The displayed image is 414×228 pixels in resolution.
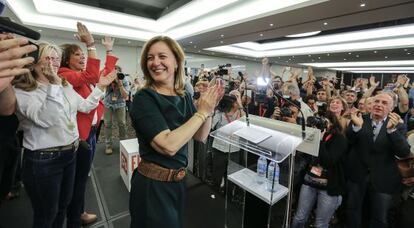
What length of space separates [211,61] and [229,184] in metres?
10.6

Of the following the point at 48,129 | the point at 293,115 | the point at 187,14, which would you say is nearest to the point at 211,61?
the point at 187,14

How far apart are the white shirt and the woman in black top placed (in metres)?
1.79

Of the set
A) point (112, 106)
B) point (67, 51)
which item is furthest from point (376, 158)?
point (112, 106)

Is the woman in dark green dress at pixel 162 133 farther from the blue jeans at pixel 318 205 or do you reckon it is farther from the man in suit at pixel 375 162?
the man in suit at pixel 375 162

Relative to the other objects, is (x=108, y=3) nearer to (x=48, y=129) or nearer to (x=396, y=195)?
(x=48, y=129)

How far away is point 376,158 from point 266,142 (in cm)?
114

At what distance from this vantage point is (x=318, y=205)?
1.75 m

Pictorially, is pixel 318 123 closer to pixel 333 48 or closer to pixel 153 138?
pixel 153 138

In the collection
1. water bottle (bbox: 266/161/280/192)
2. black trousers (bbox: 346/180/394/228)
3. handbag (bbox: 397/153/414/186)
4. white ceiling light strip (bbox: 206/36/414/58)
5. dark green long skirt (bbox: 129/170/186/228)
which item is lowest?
black trousers (bbox: 346/180/394/228)

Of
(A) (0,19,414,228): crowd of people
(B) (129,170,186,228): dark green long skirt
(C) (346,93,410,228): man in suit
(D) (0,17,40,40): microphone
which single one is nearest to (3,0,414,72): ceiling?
(C) (346,93,410,228): man in suit

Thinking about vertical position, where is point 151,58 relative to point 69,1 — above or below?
below

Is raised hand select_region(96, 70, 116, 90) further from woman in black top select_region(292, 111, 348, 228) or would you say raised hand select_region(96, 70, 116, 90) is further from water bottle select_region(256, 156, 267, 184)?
woman in black top select_region(292, 111, 348, 228)

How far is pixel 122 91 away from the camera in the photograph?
3.56 m

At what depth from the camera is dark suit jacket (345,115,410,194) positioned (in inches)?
68.6
